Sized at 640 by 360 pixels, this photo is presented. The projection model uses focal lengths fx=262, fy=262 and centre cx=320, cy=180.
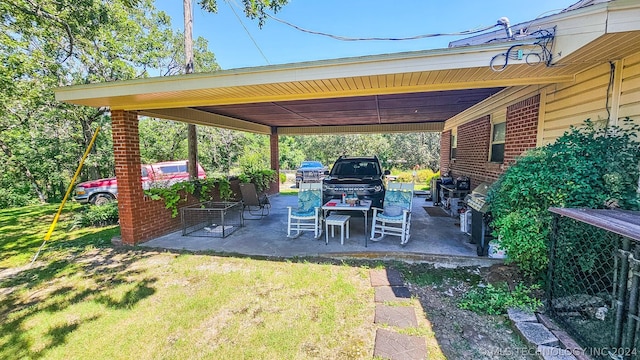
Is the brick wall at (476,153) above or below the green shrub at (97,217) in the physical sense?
above

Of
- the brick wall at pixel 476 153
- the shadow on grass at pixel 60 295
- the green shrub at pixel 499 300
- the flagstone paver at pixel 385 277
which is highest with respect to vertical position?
the brick wall at pixel 476 153

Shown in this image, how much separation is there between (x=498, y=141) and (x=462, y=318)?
4.18m

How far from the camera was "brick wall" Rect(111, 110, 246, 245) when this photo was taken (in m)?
4.82

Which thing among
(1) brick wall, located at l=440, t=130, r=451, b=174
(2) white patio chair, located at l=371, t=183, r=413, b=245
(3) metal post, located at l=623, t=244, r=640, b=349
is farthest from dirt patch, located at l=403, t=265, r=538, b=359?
(1) brick wall, located at l=440, t=130, r=451, b=174

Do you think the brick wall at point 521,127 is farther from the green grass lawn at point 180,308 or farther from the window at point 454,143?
the window at point 454,143

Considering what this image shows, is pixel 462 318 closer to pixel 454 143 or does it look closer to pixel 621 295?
pixel 621 295

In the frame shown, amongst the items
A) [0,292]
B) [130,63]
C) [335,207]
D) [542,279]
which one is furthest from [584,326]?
[130,63]

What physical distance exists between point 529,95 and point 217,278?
547 centimetres

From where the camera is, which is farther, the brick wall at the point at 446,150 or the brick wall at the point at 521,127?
the brick wall at the point at 446,150

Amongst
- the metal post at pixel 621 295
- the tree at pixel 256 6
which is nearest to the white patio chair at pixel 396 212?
the metal post at pixel 621 295

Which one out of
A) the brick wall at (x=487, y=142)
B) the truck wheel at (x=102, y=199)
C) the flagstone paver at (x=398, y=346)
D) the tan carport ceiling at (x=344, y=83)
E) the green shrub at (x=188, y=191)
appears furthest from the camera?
the truck wheel at (x=102, y=199)

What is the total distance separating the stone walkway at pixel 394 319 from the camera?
2.18 meters

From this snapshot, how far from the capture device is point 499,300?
281 cm

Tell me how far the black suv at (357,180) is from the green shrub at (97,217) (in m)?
5.50
